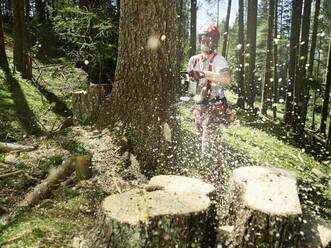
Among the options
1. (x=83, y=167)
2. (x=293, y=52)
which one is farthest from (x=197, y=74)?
(x=293, y=52)

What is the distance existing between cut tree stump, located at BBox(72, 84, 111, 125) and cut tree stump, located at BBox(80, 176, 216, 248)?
2090 mm

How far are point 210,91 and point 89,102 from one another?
2005 mm

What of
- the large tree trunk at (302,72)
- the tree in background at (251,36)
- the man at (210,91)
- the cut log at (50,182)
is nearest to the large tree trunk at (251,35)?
the tree in background at (251,36)

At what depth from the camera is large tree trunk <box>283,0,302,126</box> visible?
1002 centimetres

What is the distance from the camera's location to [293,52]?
10.4 m

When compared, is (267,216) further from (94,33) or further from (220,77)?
(94,33)

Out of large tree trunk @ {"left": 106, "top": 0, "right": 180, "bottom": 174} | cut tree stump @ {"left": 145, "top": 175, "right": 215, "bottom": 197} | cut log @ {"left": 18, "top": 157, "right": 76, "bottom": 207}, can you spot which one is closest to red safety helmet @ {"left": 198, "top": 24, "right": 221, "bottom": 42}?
large tree trunk @ {"left": 106, "top": 0, "right": 180, "bottom": 174}

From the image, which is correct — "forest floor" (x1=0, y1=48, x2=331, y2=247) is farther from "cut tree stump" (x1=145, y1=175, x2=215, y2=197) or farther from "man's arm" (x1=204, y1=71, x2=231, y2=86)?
"man's arm" (x1=204, y1=71, x2=231, y2=86)

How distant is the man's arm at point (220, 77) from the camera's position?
3787mm

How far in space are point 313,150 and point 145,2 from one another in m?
9.08

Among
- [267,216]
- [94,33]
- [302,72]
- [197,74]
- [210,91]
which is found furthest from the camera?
[302,72]

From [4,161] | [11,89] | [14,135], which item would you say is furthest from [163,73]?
[11,89]

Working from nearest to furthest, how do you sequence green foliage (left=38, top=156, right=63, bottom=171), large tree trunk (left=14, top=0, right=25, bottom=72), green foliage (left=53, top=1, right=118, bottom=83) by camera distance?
1. green foliage (left=38, top=156, right=63, bottom=171)
2. green foliage (left=53, top=1, right=118, bottom=83)
3. large tree trunk (left=14, top=0, right=25, bottom=72)

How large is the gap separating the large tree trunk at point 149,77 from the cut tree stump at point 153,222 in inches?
46.5
